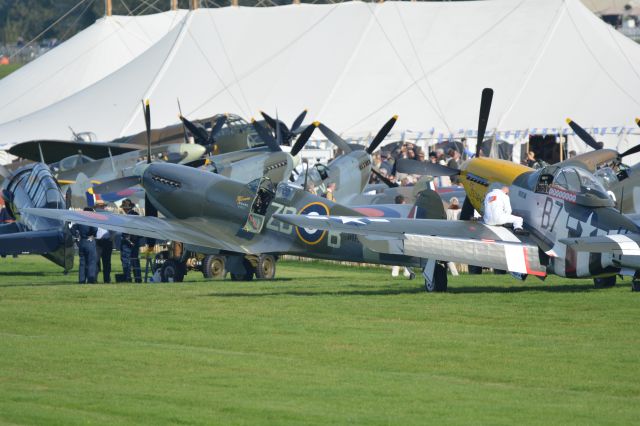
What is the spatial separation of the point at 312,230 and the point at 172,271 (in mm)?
2872

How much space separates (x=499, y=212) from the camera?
16.5m

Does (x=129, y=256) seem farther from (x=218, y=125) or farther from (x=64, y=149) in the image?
(x=64, y=149)

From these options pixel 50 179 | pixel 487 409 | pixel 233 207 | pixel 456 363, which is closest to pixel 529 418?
pixel 487 409

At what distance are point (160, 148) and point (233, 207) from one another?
1564 cm

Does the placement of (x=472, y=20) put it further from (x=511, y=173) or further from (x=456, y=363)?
(x=456, y=363)

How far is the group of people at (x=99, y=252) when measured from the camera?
2095 centimetres

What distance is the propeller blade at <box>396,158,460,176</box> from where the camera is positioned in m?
20.2

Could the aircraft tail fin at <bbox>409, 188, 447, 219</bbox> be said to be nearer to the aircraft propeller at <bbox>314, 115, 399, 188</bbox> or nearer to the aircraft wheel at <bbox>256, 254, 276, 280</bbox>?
the aircraft wheel at <bbox>256, 254, 276, 280</bbox>

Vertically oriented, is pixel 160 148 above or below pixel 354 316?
above

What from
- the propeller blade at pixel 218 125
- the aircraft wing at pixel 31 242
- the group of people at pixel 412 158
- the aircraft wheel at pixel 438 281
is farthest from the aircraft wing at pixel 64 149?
the aircraft wheel at pixel 438 281

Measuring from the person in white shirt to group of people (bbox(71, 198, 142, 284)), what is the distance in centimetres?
736

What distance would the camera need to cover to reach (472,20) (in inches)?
1683

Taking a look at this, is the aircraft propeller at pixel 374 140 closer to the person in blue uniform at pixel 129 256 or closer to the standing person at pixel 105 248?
the person in blue uniform at pixel 129 256

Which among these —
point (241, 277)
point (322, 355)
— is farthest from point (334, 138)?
point (322, 355)
